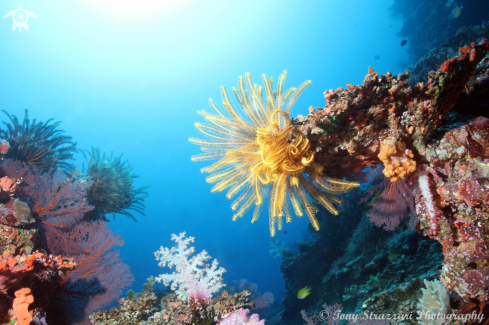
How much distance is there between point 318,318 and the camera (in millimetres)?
6695

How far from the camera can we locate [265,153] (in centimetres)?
292

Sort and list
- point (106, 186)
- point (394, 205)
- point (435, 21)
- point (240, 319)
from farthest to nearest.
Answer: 1. point (435, 21)
2. point (106, 186)
3. point (394, 205)
4. point (240, 319)

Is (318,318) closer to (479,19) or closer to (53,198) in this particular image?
(53,198)

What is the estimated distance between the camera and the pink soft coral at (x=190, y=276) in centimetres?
443

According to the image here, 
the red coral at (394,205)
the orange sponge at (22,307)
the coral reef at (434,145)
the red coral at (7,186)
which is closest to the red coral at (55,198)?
the red coral at (7,186)

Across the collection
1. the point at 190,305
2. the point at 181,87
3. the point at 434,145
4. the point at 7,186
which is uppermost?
the point at 181,87

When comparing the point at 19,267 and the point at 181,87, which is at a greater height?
the point at 181,87

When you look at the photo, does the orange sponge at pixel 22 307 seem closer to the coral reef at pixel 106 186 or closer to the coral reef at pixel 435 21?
the coral reef at pixel 106 186

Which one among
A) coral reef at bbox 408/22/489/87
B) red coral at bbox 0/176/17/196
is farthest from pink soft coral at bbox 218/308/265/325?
coral reef at bbox 408/22/489/87

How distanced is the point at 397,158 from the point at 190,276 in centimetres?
473

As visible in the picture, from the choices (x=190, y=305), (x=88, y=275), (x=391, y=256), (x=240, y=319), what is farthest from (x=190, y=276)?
(x=391, y=256)

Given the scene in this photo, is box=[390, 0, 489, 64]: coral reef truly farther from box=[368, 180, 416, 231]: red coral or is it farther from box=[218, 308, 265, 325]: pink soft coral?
box=[218, 308, 265, 325]: pink soft coral

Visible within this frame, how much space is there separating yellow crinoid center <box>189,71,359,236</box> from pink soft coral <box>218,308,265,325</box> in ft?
5.47

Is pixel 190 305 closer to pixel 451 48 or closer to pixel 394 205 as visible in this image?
pixel 394 205
